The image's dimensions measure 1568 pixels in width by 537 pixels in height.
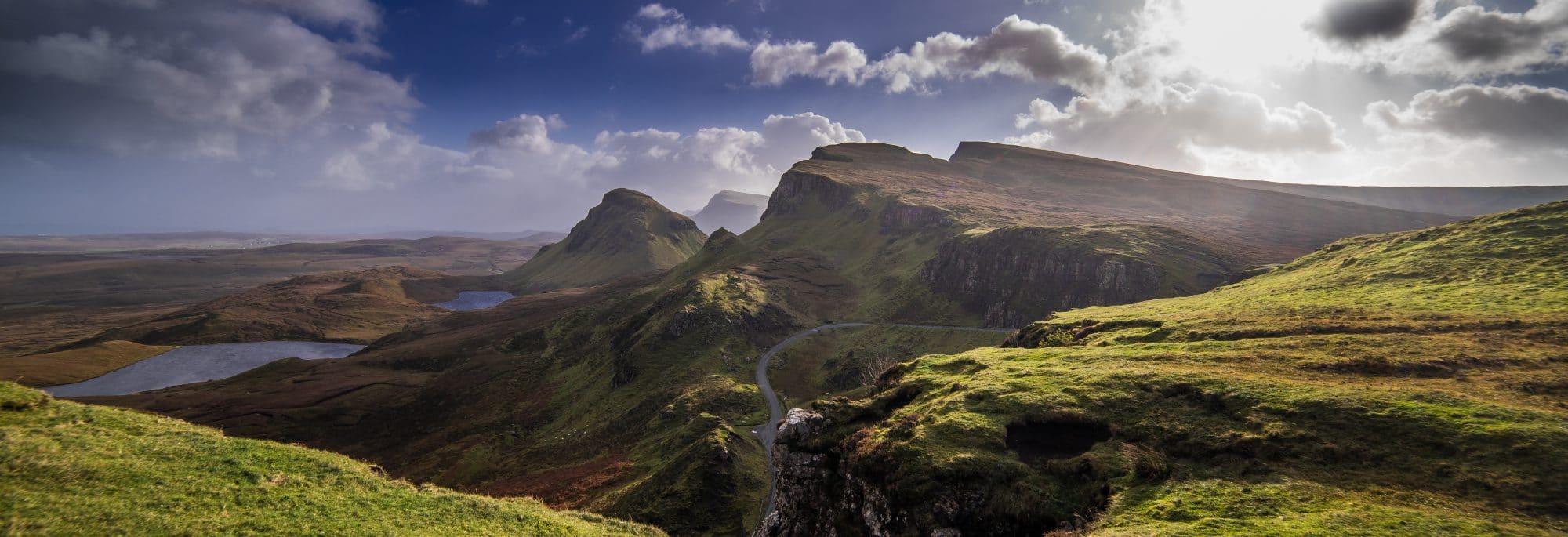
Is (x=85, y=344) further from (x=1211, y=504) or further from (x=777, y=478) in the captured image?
(x=1211, y=504)

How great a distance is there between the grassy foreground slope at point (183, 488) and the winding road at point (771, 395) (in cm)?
2284

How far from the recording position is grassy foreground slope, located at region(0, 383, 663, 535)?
651 inches

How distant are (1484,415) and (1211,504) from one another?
15.1m

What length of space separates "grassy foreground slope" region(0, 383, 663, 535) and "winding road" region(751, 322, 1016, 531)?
74.9 feet

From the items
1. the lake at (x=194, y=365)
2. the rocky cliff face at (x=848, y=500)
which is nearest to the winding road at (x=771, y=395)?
the rocky cliff face at (x=848, y=500)

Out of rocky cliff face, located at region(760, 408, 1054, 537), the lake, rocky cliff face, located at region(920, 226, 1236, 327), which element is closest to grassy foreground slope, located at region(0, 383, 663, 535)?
rocky cliff face, located at region(760, 408, 1054, 537)

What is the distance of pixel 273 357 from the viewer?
509 feet

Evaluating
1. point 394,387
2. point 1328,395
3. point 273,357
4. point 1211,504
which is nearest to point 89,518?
point 1211,504

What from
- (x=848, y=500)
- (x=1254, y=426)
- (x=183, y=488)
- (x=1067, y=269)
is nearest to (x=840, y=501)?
(x=848, y=500)

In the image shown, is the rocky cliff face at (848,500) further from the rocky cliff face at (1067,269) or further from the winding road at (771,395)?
the rocky cliff face at (1067,269)

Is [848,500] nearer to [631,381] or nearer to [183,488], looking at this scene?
[183,488]

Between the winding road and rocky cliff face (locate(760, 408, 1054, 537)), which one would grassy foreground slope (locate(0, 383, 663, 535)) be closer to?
rocky cliff face (locate(760, 408, 1054, 537))

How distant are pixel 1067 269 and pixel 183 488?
137107mm

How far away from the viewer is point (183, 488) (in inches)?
772
